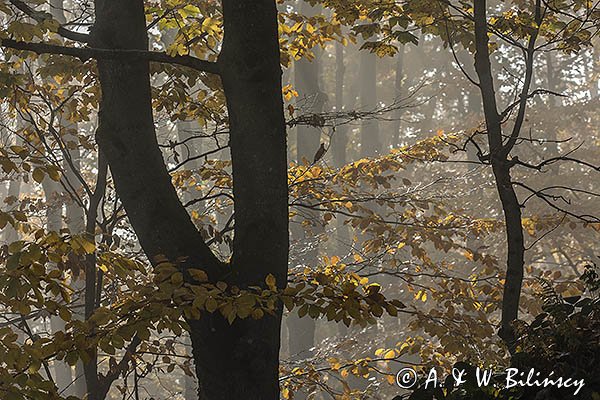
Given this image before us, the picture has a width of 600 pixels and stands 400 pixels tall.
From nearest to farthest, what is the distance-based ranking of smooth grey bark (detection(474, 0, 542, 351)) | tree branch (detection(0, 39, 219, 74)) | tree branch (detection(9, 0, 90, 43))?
1. tree branch (detection(0, 39, 219, 74))
2. smooth grey bark (detection(474, 0, 542, 351))
3. tree branch (detection(9, 0, 90, 43))

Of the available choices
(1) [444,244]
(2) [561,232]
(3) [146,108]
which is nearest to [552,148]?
(2) [561,232]

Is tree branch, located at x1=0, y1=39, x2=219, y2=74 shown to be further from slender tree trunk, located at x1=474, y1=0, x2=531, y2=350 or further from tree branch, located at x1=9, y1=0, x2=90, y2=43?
slender tree trunk, located at x1=474, y1=0, x2=531, y2=350

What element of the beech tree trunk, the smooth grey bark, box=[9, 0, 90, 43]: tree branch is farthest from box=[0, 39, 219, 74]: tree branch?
the smooth grey bark

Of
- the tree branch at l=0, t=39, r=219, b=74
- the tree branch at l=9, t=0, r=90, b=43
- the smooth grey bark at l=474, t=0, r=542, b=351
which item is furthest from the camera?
the tree branch at l=9, t=0, r=90, b=43

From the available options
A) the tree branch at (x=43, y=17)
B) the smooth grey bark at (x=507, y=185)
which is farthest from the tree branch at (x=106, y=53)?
the smooth grey bark at (x=507, y=185)

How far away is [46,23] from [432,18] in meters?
2.75

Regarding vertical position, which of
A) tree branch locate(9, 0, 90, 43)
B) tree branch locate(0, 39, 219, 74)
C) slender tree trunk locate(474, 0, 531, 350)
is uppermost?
tree branch locate(9, 0, 90, 43)

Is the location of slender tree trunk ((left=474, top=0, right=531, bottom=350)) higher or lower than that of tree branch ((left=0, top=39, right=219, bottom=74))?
lower

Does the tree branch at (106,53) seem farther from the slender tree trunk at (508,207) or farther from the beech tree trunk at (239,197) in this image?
the slender tree trunk at (508,207)

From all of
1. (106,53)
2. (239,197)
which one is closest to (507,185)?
(239,197)

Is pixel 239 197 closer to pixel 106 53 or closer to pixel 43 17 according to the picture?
pixel 106 53

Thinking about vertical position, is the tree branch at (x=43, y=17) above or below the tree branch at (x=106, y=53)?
above

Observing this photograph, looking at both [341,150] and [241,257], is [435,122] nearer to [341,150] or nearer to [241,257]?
[341,150]

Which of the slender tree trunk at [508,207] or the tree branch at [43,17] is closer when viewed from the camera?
the slender tree trunk at [508,207]
